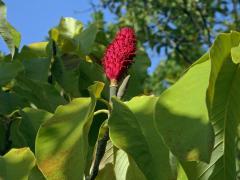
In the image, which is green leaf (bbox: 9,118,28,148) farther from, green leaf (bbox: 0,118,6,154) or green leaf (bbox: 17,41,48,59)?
green leaf (bbox: 17,41,48,59)

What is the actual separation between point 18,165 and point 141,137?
0.20 meters

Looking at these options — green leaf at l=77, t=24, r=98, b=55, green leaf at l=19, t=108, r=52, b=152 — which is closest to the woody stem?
green leaf at l=19, t=108, r=52, b=152

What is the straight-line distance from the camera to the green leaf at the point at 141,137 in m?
0.82

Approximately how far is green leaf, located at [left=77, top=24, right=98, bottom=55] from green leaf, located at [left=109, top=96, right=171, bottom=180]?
1.47 feet

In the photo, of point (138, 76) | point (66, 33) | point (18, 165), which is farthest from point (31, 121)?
point (66, 33)

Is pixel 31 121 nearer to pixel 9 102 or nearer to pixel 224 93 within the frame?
pixel 9 102

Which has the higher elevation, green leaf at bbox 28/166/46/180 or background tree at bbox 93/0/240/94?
green leaf at bbox 28/166/46/180

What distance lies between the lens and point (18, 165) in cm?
92

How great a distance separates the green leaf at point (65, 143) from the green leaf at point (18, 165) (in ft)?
0.25

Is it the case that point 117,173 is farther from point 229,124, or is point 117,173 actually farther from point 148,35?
point 148,35

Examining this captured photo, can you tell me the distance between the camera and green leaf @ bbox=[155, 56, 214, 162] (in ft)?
2.47

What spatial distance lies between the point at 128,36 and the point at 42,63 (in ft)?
0.90

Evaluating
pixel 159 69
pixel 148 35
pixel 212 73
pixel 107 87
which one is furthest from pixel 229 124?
pixel 159 69

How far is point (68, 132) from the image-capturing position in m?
0.85
